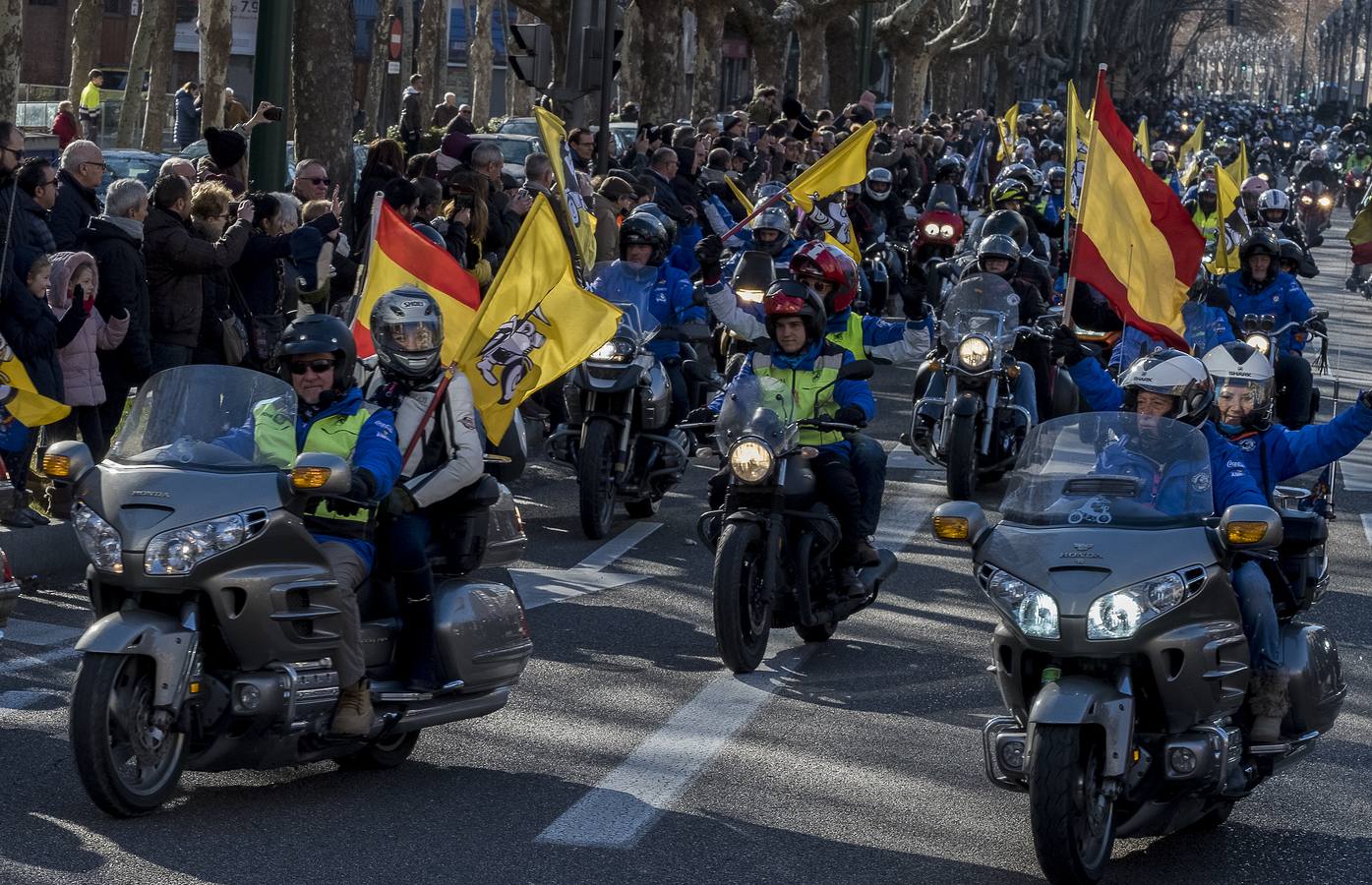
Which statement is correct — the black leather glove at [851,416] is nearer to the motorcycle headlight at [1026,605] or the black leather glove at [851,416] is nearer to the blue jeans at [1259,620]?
the blue jeans at [1259,620]

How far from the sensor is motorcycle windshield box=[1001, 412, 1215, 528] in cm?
622

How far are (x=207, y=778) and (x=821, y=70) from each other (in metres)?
42.5

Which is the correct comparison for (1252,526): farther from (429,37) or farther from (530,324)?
(429,37)

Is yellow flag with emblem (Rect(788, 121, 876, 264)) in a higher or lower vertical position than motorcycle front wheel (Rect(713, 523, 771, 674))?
higher

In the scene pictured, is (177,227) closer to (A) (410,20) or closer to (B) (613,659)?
(B) (613,659)

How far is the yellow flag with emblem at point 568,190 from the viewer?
1284 centimetres

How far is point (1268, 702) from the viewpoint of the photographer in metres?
6.44

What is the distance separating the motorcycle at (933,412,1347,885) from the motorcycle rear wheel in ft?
21.0

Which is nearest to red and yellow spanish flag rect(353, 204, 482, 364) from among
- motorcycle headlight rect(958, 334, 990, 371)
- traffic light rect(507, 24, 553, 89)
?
motorcycle headlight rect(958, 334, 990, 371)

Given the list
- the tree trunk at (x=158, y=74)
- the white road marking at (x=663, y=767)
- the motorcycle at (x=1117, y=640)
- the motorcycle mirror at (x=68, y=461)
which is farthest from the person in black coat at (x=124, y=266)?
the tree trunk at (x=158, y=74)

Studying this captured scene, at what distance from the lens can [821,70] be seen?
158 feet

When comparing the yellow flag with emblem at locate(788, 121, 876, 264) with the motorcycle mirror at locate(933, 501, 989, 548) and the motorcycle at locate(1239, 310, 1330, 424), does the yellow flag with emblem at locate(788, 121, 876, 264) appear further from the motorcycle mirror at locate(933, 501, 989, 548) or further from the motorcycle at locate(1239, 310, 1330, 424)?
the motorcycle mirror at locate(933, 501, 989, 548)

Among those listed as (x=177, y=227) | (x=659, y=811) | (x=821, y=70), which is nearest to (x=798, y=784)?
(x=659, y=811)

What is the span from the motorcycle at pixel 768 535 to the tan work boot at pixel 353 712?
2.12m
